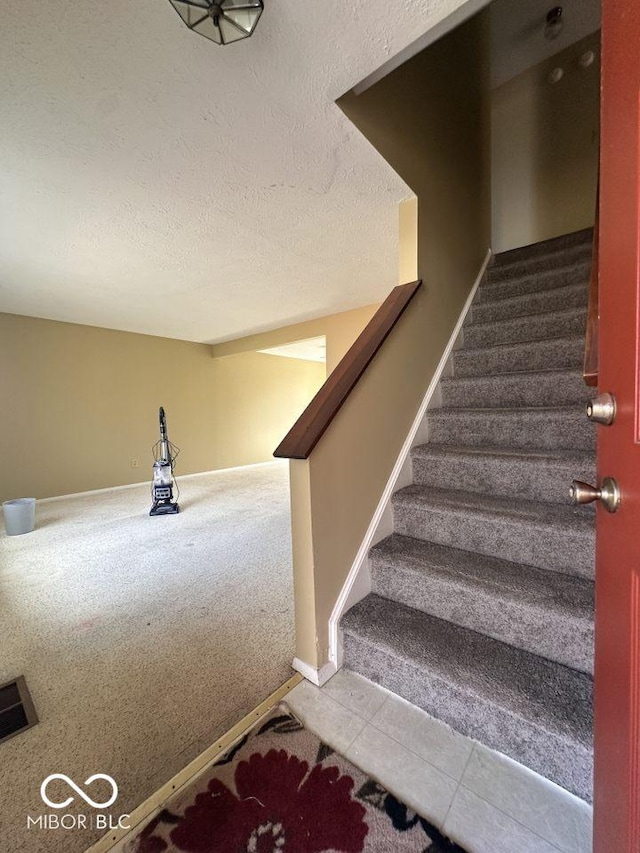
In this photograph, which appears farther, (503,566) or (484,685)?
(503,566)

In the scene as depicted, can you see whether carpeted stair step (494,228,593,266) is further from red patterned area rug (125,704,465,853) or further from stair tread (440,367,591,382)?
red patterned area rug (125,704,465,853)

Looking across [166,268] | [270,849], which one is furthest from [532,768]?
[166,268]

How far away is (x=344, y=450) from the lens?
4.30 ft

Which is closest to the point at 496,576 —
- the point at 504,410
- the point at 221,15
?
the point at 504,410

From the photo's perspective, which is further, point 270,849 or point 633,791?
point 270,849

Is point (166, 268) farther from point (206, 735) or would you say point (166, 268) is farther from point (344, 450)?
point (206, 735)

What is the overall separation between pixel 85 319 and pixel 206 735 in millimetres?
4609

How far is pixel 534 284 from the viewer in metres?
2.26

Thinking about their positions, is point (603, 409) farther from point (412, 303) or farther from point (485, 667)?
point (412, 303)

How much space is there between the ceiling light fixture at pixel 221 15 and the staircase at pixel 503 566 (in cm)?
166

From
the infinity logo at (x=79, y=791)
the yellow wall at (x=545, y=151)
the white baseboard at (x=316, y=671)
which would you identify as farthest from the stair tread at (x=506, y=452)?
the yellow wall at (x=545, y=151)

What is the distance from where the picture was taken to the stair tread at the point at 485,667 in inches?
35.0

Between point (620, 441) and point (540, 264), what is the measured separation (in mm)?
2492

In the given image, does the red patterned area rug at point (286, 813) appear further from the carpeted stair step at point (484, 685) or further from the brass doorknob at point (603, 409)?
the brass doorknob at point (603, 409)
